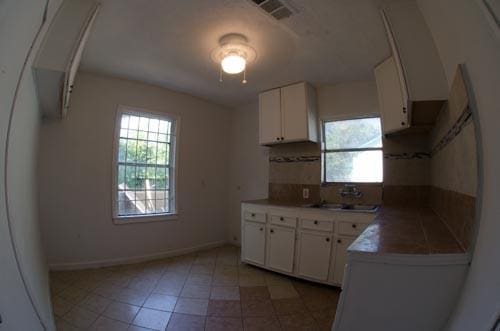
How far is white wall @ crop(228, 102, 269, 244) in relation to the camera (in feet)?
12.9

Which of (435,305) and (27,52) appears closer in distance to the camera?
(435,305)

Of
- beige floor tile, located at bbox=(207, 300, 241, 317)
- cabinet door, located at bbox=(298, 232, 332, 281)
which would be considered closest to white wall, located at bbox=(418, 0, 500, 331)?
beige floor tile, located at bbox=(207, 300, 241, 317)

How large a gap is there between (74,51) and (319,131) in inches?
110

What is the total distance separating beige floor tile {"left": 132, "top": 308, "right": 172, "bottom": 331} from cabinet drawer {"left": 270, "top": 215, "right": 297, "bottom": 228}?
58.6 inches

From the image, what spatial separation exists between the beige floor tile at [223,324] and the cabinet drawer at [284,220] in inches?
46.4

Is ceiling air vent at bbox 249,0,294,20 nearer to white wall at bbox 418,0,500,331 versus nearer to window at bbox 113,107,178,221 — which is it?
white wall at bbox 418,0,500,331

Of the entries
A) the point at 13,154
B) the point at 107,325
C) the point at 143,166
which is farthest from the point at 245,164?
the point at 13,154

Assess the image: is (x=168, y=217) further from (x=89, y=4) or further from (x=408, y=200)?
(x=408, y=200)

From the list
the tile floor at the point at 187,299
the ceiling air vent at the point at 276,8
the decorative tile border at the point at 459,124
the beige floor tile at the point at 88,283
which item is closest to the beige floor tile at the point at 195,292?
the tile floor at the point at 187,299

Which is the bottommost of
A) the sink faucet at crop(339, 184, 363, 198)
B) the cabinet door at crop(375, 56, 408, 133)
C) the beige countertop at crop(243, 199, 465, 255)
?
the beige countertop at crop(243, 199, 465, 255)

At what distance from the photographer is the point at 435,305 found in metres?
0.80

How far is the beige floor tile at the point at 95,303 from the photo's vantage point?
204 cm

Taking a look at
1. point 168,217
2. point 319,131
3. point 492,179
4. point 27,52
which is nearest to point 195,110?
point 168,217

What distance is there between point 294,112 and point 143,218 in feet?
8.62
